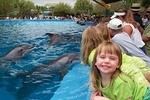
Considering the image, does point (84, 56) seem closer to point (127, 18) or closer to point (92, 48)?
point (92, 48)

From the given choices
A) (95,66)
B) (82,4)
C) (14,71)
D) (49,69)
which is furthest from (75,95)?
(82,4)

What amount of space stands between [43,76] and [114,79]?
573 centimetres

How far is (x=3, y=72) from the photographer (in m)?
9.59

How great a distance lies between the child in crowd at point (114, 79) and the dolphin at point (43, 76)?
418 centimetres

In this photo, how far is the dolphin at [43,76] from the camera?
759 cm

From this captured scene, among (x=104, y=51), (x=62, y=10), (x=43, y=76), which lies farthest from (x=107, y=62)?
(x=62, y=10)

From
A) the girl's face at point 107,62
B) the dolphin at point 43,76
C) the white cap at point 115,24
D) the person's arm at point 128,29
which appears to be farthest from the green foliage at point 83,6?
the girl's face at point 107,62

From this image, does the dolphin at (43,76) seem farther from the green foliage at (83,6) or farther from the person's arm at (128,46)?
the green foliage at (83,6)

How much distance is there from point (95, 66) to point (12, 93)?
466 cm

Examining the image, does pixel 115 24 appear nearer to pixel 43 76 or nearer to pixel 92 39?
pixel 92 39

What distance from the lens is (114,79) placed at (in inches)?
117

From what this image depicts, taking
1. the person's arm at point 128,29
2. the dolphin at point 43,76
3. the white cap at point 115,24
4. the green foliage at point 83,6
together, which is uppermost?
the white cap at point 115,24

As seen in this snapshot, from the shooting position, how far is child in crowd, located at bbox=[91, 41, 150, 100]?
115 inches

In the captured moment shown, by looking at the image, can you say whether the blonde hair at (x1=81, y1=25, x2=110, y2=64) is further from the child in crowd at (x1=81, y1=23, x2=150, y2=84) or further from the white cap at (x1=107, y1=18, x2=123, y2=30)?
the white cap at (x1=107, y1=18, x2=123, y2=30)
